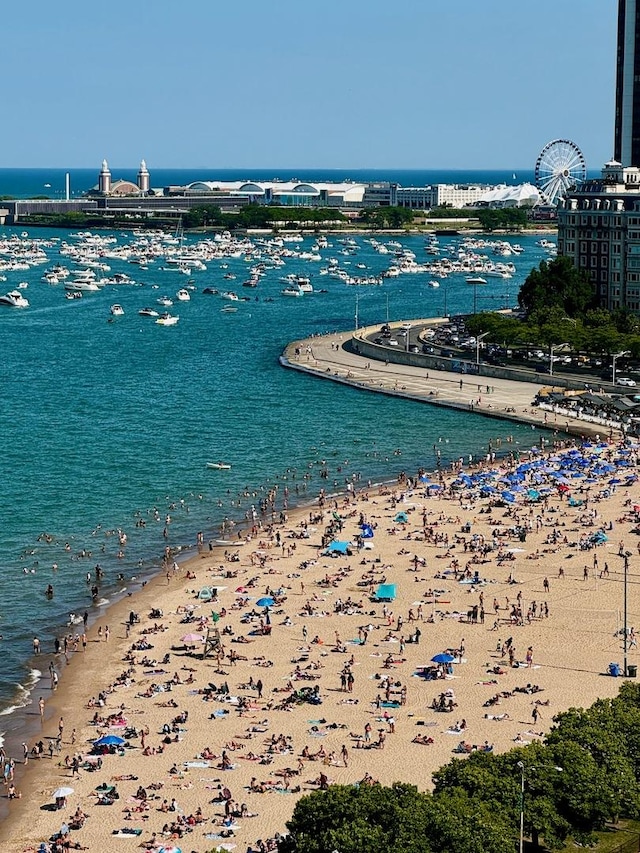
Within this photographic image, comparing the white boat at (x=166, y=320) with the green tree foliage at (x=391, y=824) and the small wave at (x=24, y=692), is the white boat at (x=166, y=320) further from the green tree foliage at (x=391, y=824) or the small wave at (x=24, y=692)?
the green tree foliage at (x=391, y=824)

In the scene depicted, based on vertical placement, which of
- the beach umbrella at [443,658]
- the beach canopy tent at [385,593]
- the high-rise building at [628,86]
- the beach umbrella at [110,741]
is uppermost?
the high-rise building at [628,86]

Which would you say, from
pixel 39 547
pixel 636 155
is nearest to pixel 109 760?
pixel 39 547

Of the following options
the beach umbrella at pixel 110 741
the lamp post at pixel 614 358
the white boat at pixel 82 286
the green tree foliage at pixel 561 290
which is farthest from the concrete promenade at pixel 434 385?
the white boat at pixel 82 286

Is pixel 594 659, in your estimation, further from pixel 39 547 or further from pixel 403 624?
pixel 39 547

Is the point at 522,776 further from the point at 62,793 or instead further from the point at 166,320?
the point at 166,320

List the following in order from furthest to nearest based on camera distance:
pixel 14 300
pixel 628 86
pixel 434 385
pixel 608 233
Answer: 1. pixel 14 300
2. pixel 628 86
3. pixel 608 233
4. pixel 434 385

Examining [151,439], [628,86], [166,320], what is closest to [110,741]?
[151,439]
